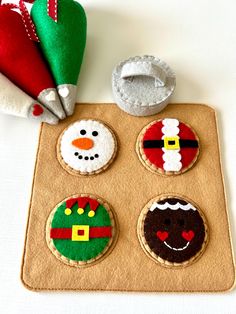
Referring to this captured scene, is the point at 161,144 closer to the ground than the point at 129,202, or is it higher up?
higher up

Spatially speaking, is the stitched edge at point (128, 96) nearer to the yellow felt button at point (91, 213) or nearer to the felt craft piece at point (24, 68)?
the felt craft piece at point (24, 68)

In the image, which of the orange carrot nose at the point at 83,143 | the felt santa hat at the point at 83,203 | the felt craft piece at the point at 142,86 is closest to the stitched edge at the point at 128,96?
the felt craft piece at the point at 142,86

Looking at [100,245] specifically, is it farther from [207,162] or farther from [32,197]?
[207,162]

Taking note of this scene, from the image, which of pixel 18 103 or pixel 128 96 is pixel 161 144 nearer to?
pixel 128 96

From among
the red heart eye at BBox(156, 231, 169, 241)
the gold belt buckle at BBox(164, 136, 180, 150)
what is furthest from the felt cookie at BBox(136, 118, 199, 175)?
the red heart eye at BBox(156, 231, 169, 241)

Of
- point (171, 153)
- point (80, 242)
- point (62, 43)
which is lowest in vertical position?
Result: point (80, 242)

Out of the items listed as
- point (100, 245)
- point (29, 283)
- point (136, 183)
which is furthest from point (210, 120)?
point (29, 283)

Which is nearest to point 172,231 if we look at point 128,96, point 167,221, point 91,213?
point 167,221
